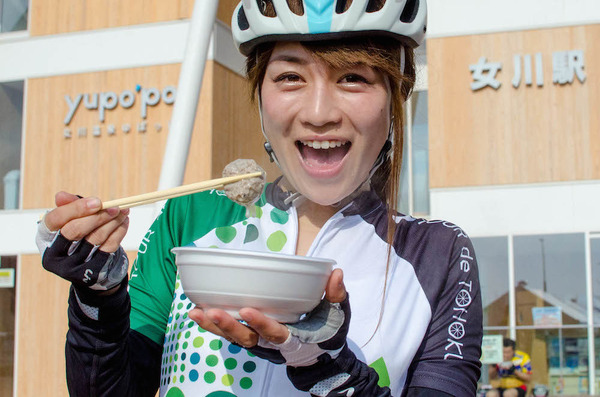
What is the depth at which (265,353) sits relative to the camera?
1.44 m

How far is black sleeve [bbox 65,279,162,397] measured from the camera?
155 cm

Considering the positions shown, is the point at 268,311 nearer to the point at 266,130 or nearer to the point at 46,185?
the point at 266,130

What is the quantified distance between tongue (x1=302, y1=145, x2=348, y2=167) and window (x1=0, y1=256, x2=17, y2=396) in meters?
11.5

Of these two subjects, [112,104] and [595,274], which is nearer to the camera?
[595,274]

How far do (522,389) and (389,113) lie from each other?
24.9 feet

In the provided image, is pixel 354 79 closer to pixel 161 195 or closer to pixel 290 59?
pixel 290 59

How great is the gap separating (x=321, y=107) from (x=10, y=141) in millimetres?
11785

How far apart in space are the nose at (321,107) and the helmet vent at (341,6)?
0.56ft

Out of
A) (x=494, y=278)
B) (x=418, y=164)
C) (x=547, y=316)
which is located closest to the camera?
(x=547, y=316)

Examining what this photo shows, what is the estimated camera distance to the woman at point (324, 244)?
1673mm

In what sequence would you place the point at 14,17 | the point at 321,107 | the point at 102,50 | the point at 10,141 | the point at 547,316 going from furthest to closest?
the point at 14,17
the point at 10,141
the point at 102,50
the point at 547,316
the point at 321,107

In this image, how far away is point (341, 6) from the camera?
5.78ft

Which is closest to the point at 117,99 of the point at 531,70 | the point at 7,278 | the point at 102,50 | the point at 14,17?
the point at 102,50

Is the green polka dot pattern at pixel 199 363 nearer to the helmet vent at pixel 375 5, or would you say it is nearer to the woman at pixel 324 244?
the woman at pixel 324 244
